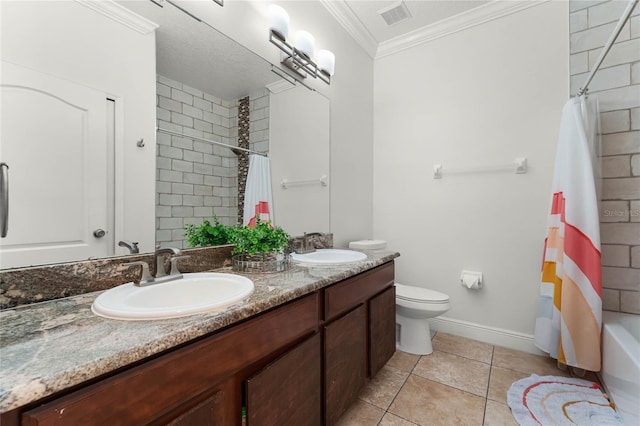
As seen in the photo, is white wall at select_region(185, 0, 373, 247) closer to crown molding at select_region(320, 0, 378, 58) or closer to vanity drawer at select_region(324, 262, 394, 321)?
crown molding at select_region(320, 0, 378, 58)

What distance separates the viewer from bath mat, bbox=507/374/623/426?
1.42 m

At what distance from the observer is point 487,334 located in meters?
2.27

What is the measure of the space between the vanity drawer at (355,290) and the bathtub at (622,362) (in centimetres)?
116

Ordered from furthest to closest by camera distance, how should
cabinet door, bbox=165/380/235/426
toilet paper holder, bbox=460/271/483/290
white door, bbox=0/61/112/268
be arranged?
toilet paper holder, bbox=460/271/483/290
white door, bbox=0/61/112/268
cabinet door, bbox=165/380/235/426

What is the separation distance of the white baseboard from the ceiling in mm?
2511

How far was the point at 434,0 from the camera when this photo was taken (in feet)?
7.09

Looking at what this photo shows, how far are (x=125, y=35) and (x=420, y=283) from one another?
255cm

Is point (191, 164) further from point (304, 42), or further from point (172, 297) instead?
point (304, 42)

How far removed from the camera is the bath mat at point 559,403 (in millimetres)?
1418

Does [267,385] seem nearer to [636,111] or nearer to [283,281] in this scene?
[283,281]

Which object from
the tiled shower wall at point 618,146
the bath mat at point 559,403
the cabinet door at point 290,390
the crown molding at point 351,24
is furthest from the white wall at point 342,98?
the tiled shower wall at point 618,146

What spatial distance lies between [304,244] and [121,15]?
4.64 feet

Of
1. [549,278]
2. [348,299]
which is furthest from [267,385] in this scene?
[549,278]

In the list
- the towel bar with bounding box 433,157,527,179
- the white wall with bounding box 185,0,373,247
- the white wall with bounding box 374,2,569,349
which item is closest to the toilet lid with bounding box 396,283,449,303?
the white wall with bounding box 374,2,569,349
